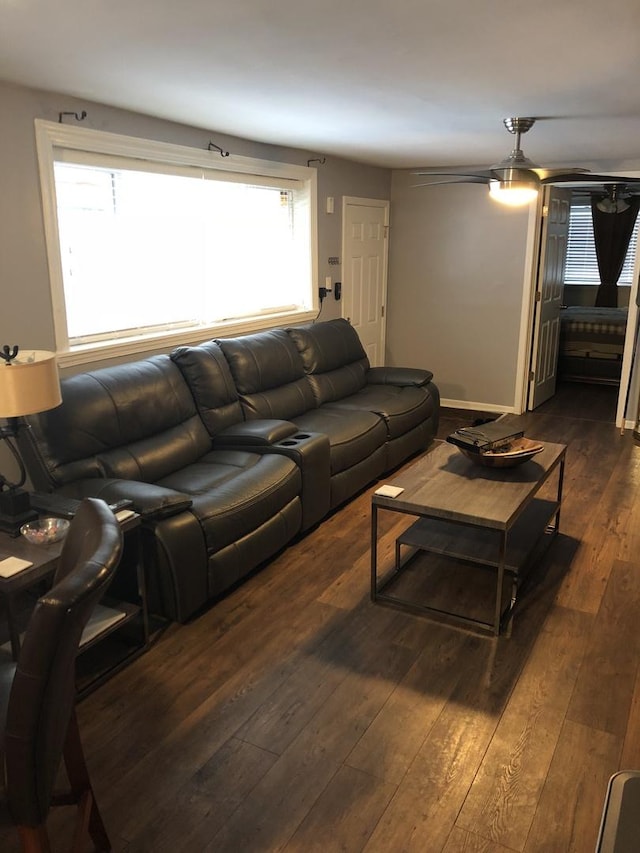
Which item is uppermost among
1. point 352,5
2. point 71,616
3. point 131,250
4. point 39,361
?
point 352,5

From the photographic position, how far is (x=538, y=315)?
6.16 m

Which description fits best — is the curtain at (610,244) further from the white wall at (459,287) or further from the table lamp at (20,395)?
the table lamp at (20,395)

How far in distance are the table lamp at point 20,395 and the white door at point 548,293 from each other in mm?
4824

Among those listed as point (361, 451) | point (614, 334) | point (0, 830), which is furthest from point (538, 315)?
point (0, 830)

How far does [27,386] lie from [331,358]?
2916mm

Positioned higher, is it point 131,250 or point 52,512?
point 131,250

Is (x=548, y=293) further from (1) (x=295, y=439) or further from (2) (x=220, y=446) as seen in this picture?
(2) (x=220, y=446)

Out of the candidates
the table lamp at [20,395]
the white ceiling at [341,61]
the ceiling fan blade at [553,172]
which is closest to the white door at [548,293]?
the white ceiling at [341,61]

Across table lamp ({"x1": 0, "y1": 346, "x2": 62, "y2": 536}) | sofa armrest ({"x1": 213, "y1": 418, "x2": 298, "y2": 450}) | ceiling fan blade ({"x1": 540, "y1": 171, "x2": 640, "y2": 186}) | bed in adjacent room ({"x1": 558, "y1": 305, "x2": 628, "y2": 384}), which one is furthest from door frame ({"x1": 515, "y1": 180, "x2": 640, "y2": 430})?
table lamp ({"x1": 0, "y1": 346, "x2": 62, "y2": 536})

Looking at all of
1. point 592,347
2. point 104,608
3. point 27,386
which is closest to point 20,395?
point 27,386

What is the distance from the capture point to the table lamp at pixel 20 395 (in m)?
2.26

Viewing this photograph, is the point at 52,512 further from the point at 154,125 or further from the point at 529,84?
the point at 529,84

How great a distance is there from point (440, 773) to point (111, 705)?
45.2 inches

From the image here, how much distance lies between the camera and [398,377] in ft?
17.1
